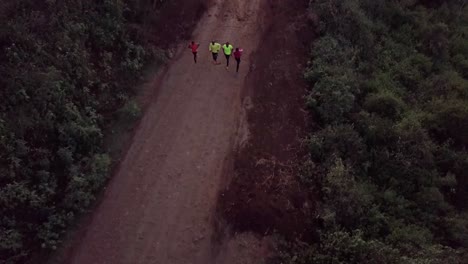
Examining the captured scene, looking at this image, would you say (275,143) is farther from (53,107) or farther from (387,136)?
(53,107)

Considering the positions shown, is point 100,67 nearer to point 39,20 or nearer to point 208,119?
point 39,20

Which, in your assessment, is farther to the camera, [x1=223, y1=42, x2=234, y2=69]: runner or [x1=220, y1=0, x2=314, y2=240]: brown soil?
[x1=223, y1=42, x2=234, y2=69]: runner

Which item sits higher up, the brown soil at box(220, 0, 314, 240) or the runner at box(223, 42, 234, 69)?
the runner at box(223, 42, 234, 69)

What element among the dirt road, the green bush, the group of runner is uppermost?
the group of runner

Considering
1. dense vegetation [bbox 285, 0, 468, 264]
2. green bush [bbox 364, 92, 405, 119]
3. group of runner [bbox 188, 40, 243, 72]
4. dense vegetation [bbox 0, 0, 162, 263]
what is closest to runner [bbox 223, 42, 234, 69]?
group of runner [bbox 188, 40, 243, 72]

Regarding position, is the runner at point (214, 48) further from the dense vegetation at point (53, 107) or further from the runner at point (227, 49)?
the dense vegetation at point (53, 107)

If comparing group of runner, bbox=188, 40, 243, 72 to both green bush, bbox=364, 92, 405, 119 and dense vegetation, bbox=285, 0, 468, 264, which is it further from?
green bush, bbox=364, 92, 405, 119
